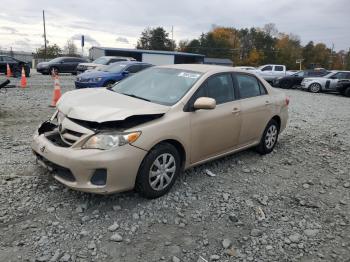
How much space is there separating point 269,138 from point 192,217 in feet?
9.44

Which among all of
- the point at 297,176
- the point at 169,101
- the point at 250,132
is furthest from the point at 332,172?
the point at 169,101

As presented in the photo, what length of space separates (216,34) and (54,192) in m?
86.9

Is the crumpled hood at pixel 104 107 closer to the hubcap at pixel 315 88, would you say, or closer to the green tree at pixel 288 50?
the hubcap at pixel 315 88

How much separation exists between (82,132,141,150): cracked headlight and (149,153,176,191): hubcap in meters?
0.52

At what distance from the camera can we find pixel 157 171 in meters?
3.98

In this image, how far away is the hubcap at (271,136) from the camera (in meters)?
6.04

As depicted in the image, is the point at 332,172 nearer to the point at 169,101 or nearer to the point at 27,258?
the point at 169,101

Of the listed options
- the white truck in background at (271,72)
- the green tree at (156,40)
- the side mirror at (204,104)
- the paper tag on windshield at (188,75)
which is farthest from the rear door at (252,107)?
the green tree at (156,40)

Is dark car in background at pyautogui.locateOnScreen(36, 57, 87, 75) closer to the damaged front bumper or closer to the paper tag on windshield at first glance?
the paper tag on windshield

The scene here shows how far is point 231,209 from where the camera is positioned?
13.3 feet

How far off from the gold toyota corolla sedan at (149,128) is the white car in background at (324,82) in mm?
17859

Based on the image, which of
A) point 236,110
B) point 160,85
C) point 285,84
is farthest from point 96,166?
point 285,84

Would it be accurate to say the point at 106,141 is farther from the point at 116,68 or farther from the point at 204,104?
the point at 116,68

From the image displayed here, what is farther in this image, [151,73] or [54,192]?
[151,73]
